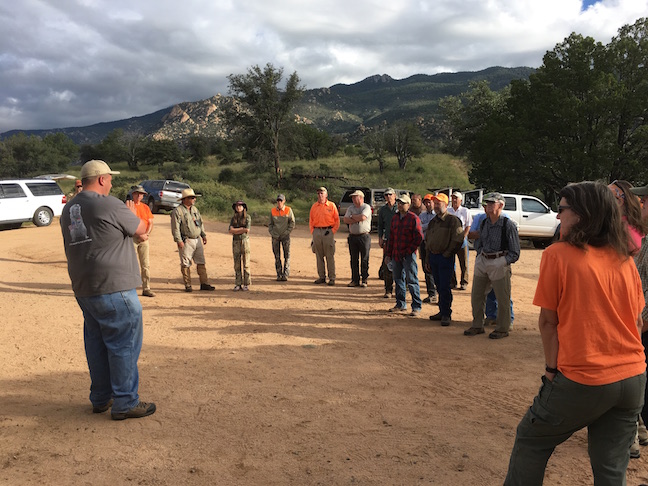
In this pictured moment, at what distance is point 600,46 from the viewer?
2052 centimetres

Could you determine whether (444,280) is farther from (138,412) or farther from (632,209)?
(138,412)

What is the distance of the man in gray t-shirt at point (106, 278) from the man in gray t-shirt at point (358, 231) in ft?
20.0

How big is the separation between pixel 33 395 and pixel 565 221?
15.1ft

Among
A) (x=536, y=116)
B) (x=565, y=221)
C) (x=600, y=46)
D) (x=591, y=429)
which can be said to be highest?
(x=600, y=46)

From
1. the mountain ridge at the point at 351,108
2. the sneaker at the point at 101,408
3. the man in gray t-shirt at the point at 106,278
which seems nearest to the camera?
the man in gray t-shirt at the point at 106,278

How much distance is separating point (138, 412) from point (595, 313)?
11.2 feet

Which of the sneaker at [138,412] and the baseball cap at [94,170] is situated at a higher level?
the baseball cap at [94,170]

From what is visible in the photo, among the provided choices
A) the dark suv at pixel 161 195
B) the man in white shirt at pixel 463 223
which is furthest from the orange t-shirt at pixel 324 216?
the dark suv at pixel 161 195

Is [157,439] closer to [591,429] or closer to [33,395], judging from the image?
[33,395]

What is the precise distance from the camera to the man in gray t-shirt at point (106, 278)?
12.3ft

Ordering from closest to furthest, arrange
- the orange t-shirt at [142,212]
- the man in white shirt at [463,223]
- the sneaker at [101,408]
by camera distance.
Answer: the sneaker at [101,408], the orange t-shirt at [142,212], the man in white shirt at [463,223]

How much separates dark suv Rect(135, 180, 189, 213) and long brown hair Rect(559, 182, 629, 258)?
21.5 meters

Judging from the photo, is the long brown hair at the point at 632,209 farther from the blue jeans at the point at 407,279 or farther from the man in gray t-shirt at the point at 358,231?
the man in gray t-shirt at the point at 358,231

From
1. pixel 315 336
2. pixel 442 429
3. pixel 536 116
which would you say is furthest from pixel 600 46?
pixel 442 429
